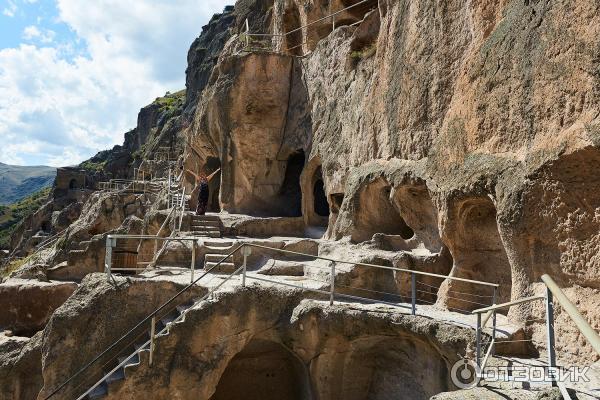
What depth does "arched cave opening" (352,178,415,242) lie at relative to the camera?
11.6m

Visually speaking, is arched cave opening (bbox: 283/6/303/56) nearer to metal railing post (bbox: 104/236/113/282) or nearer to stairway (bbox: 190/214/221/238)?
stairway (bbox: 190/214/221/238)

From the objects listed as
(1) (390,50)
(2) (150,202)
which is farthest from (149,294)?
(2) (150,202)

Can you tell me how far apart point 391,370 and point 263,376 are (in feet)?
9.46

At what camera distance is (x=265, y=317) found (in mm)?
8328

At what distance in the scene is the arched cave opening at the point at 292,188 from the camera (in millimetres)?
19453

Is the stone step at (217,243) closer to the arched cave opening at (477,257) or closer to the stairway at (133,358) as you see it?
the stairway at (133,358)

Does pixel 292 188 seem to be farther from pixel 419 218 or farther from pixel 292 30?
pixel 419 218

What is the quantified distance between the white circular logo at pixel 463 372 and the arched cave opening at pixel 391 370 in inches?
39.3

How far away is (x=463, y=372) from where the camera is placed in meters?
6.12

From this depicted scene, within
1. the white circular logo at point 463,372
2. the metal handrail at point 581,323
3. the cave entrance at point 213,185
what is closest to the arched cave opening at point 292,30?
the cave entrance at point 213,185

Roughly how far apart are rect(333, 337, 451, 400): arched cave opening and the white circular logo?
3.28 ft

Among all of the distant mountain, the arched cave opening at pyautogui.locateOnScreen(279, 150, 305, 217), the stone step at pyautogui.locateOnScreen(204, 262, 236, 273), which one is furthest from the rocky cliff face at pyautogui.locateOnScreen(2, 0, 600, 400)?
the distant mountain

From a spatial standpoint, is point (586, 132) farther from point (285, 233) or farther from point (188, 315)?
point (285, 233)

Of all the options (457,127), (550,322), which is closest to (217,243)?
(457,127)
